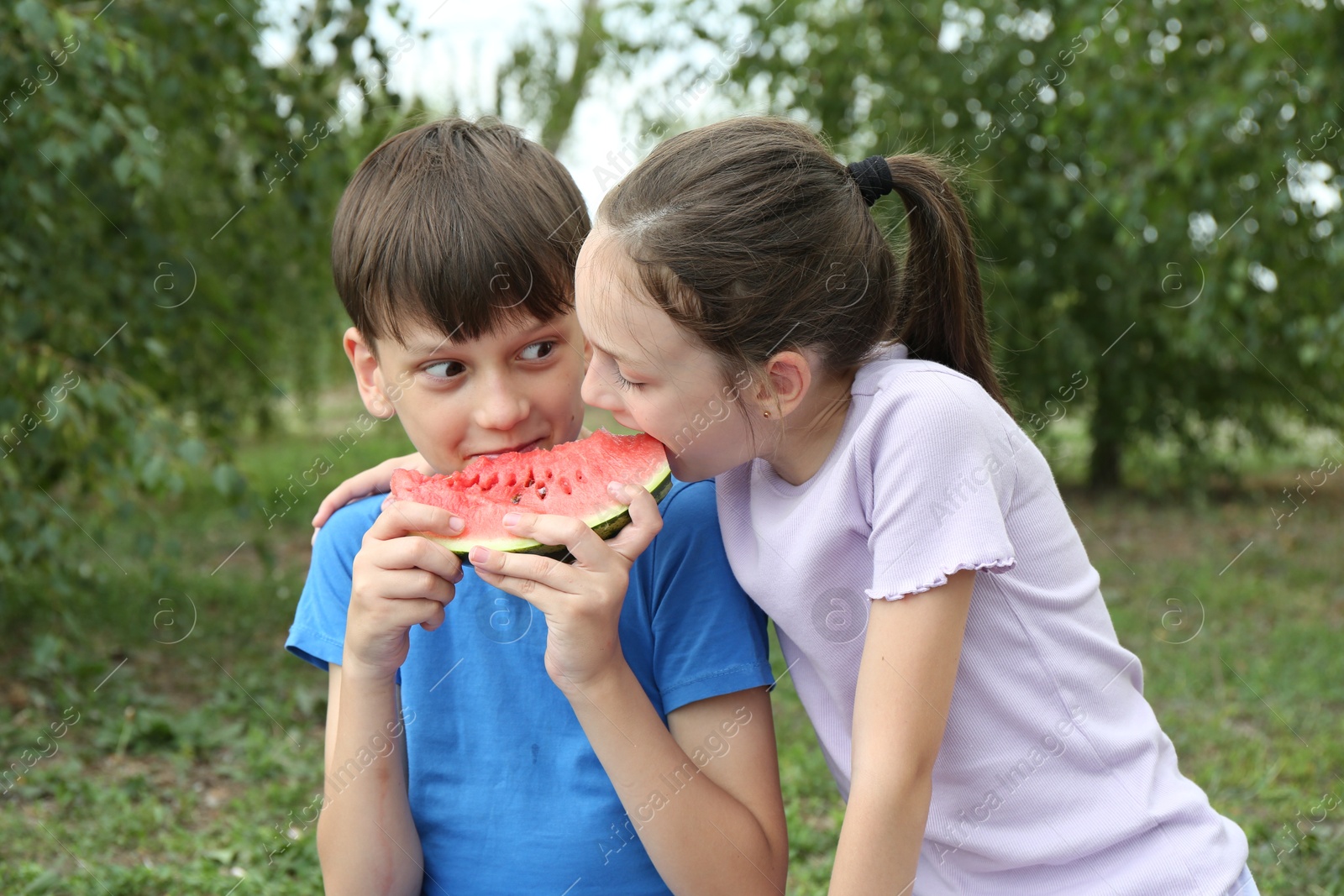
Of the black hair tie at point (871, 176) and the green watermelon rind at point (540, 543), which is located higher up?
the black hair tie at point (871, 176)

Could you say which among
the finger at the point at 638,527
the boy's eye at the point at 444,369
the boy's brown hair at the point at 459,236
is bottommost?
the finger at the point at 638,527

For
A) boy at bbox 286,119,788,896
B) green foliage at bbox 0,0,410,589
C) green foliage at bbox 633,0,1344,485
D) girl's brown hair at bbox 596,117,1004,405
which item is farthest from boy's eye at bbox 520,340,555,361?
green foliage at bbox 633,0,1344,485

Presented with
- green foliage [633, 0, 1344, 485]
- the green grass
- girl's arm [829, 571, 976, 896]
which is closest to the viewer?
girl's arm [829, 571, 976, 896]

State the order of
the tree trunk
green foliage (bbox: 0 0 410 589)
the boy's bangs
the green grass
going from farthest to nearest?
the tree trunk, green foliage (bbox: 0 0 410 589), the green grass, the boy's bangs

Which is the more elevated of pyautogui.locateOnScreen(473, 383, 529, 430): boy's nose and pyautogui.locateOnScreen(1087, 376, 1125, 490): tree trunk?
pyautogui.locateOnScreen(473, 383, 529, 430): boy's nose

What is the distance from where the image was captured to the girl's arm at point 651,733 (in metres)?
1.54

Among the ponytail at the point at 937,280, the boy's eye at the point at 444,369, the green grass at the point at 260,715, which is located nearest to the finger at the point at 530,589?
the boy's eye at the point at 444,369

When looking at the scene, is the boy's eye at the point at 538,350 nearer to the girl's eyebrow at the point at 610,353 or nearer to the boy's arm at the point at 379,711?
the girl's eyebrow at the point at 610,353

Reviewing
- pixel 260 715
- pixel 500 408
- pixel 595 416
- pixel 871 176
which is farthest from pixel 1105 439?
pixel 500 408

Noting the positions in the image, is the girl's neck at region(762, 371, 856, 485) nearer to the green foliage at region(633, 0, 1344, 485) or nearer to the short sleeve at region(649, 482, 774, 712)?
the short sleeve at region(649, 482, 774, 712)

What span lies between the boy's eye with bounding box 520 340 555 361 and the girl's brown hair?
25 centimetres

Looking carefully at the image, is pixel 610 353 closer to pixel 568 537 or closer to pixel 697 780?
pixel 568 537

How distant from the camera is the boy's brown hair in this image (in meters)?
1.79

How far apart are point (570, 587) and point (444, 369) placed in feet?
1.62
